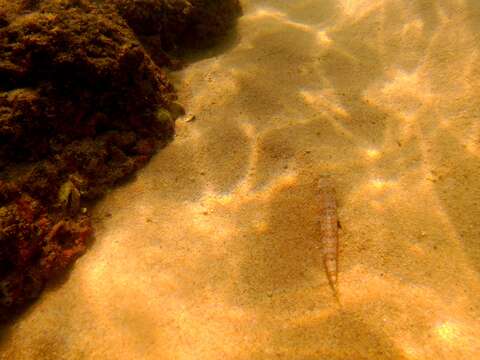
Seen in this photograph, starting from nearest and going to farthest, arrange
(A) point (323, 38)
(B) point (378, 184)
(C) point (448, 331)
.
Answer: (C) point (448, 331) → (B) point (378, 184) → (A) point (323, 38)

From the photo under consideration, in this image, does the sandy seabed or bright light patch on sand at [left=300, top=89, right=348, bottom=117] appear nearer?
the sandy seabed

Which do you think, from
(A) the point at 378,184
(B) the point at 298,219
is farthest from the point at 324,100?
(B) the point at 298,219

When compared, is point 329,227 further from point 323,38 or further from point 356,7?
point 356,7

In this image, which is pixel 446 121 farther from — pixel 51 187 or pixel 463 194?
pixel 51 187

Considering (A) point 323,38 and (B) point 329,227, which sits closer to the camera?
(B) point 329,227

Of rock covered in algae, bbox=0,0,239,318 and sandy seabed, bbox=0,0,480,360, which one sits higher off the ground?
rock covered in algae, bbox=0,0,239,318

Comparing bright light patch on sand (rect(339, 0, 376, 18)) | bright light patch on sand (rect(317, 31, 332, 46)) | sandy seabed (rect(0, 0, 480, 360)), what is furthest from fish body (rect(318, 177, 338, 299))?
bright light patch on sand (rect(339, 0, 376, 18))

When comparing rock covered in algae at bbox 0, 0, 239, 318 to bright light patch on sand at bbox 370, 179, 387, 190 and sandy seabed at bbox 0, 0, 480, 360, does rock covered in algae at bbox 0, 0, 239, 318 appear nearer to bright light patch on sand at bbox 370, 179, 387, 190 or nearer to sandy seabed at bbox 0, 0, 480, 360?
sandy seabed at bbox 0, 0, 480, 360

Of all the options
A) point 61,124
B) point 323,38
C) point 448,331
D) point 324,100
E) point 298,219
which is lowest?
point 448,331
